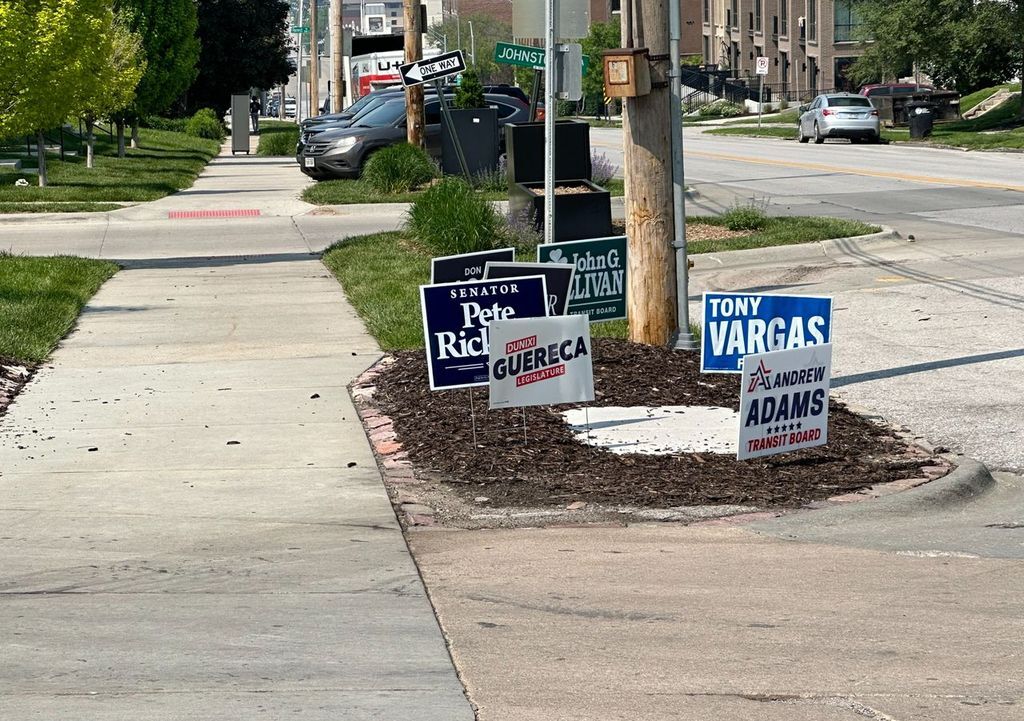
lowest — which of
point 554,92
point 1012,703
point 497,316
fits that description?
point 1012,703

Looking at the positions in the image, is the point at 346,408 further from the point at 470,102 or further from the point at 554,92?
the point at 470,102

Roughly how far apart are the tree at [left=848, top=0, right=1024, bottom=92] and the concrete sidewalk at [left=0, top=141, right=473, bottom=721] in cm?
3996

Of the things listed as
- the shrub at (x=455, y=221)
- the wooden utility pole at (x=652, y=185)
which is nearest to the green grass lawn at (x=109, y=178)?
the shrub at (x=455, y=221)

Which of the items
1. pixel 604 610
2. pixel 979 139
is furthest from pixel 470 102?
pixel 604 610

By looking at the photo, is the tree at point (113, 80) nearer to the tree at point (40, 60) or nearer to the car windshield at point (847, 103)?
the tree at point (40, 60)

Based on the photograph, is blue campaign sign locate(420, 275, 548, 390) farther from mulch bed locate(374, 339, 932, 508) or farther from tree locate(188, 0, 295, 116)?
tree locate(188, 0, 295, 116)

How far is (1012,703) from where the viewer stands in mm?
4574

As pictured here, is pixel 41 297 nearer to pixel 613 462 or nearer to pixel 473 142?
pixel 613 462

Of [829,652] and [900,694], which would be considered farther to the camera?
[829,652]

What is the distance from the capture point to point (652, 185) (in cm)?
1016

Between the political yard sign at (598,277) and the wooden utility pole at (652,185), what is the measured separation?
0.13 metres

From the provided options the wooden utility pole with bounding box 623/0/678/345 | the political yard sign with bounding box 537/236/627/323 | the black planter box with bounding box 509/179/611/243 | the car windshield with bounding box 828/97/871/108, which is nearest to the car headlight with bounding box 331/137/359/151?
the black planter box with bounding box 509/179/611/243

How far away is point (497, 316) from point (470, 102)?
69.8 feet

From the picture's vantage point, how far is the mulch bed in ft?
23.7
